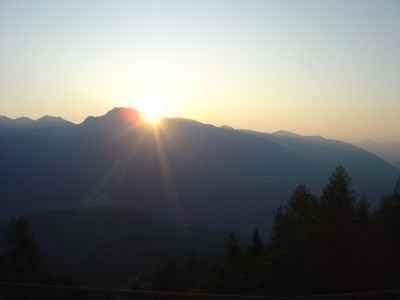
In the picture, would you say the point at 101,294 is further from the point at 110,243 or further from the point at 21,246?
the point at 110,243

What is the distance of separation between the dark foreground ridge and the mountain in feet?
348

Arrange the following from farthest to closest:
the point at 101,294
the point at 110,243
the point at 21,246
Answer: the point at 110,243 → the point at 21,246 → the point at 101,294

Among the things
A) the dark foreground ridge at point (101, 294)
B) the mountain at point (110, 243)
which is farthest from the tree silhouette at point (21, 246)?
the mountain at point (110, 243)

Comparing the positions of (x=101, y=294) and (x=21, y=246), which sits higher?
(x=101, y=294)

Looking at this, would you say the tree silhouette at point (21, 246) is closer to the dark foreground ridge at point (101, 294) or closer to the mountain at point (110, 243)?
the dark foreground ridge at point (101, 294)

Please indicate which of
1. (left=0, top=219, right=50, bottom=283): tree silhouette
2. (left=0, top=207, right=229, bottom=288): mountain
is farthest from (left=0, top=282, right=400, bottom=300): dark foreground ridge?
(left=0, top=207, right=229, bottom=288): mountain

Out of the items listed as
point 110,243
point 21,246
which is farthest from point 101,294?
point 110,243

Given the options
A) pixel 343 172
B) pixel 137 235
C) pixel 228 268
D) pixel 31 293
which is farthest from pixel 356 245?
pixel 137 235

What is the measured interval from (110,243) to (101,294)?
159 metres

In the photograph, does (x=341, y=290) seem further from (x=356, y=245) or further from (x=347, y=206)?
(x=347, y=206)

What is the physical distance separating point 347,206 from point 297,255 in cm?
987

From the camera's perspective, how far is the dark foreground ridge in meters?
6.10

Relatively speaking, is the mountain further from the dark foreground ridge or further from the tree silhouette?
the dark foreground ridge

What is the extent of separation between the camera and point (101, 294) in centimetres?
695
